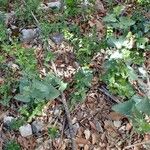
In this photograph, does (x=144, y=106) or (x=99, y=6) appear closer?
(x=144, y=106)

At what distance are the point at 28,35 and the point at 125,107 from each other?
137cm

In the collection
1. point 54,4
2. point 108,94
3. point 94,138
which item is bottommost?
point 94,138

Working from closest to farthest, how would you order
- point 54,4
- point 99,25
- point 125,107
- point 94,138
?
point 125,107, point 94,138, point 99,25, point 54,4

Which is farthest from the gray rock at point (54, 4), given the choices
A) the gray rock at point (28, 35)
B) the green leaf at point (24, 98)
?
the green leaf at point (24, 98)

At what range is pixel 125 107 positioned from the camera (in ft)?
10.6

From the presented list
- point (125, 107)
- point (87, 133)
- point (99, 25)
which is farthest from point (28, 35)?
point (125, 107)

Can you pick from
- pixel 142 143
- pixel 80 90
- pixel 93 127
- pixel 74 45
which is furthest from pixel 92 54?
pixel 142 143

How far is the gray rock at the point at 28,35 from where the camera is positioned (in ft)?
13.2

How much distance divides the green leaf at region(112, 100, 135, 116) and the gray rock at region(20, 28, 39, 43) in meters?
1.25

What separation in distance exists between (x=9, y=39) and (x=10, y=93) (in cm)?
66

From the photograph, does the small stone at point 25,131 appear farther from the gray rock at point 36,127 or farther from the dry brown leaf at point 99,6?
the dry brown leaf at point 99,6

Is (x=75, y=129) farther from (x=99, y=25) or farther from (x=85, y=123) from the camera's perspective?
(x=99, y=25)

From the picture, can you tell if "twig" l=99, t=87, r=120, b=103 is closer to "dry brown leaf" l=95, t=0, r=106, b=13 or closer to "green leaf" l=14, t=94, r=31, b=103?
"green leaf" l=14, t=94, r=31, b=103

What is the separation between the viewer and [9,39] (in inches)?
156
